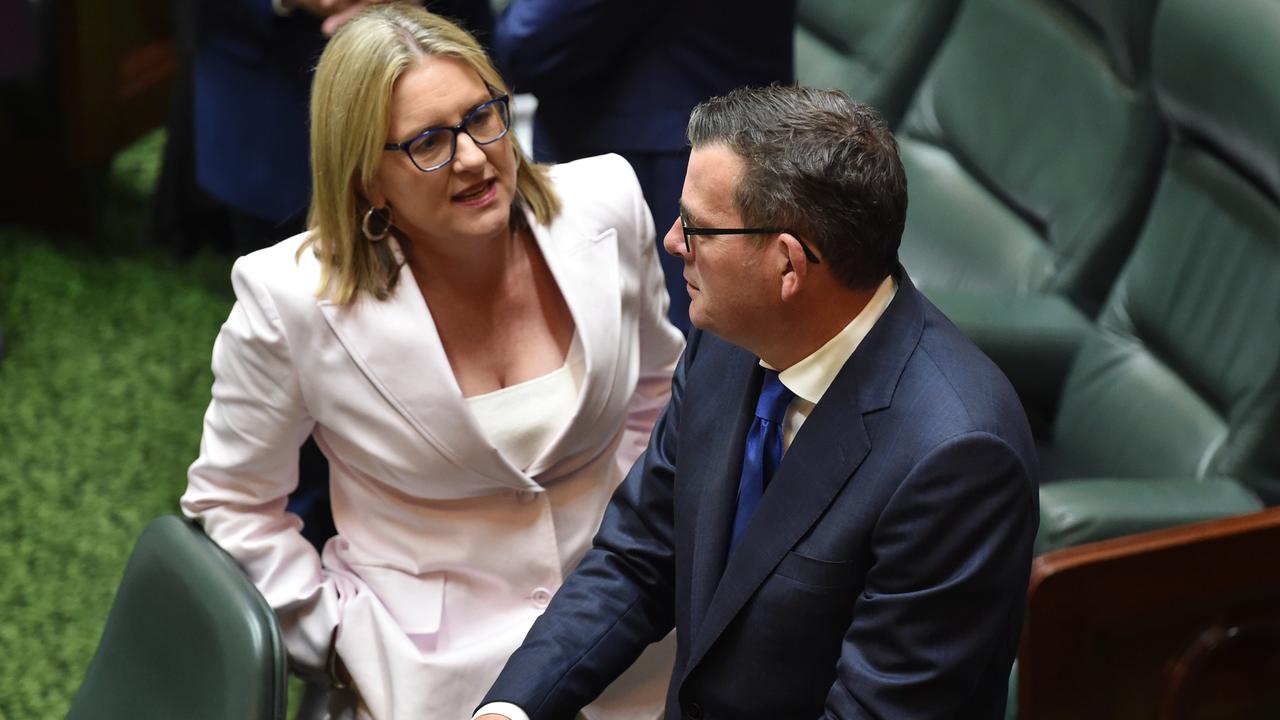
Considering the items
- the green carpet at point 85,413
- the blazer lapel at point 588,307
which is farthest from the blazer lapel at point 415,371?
the green carpet at point 85,413

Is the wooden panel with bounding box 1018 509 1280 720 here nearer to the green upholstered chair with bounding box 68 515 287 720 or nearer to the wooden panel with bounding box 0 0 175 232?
the green upholstered chair with bounding box 68 515 287 720

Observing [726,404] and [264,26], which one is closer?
[726,404]

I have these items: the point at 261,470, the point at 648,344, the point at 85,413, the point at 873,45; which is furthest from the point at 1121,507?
the point at 85,413

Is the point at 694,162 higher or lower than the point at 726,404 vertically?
higher

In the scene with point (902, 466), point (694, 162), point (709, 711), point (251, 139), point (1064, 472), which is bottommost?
point (1064, 472)

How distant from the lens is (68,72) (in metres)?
4.44

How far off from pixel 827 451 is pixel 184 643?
764mm

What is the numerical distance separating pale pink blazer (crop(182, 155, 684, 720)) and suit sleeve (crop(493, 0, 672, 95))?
1.58ft

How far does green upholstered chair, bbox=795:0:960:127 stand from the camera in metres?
3.71

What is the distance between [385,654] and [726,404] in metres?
0.56

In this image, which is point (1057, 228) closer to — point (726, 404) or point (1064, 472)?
point (1064, 472)

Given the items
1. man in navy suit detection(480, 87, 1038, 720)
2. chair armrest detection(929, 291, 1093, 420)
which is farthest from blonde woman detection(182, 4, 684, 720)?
chair armrest detection(929, 291, 1093, 420)

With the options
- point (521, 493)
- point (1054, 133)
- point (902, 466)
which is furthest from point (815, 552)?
point (1054, 133)

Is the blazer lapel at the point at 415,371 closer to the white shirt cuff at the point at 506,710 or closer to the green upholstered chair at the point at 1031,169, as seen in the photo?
the white shirt cuff at the point at 506,710
